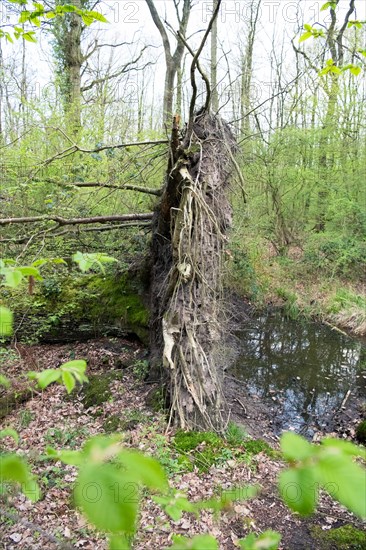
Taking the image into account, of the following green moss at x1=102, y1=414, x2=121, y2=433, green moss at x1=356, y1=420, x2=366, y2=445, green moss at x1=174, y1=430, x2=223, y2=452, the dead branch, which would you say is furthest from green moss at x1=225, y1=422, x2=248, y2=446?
the dead branch

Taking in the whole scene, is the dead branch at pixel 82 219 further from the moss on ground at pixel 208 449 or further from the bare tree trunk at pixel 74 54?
the bare tree trunk at pixel 74 54

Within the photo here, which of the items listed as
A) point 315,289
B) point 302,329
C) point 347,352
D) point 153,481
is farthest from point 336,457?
point 315,289

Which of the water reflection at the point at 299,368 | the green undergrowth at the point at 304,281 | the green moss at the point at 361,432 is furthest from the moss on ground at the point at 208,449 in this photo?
the green undergrowth at the point at 304,281

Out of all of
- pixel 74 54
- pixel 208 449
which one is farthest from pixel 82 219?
pixel 74 54

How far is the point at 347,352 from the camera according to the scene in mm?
8617

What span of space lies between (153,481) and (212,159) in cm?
469

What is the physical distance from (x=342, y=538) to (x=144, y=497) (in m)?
1.82

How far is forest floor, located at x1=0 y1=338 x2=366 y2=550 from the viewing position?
2.95 meters

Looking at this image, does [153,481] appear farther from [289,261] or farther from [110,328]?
[289,261]

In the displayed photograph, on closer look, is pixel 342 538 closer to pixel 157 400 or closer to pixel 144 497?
pixel 144 497

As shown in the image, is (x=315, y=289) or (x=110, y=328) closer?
(x=110, y=328)

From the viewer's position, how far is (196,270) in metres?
4.61

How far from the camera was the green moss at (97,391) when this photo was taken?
510 centimetres

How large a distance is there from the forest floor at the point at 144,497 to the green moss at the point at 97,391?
0.05 feet
